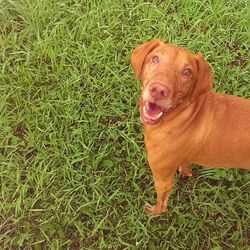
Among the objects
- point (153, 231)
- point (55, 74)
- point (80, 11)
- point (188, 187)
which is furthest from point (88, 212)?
point (80, 11)

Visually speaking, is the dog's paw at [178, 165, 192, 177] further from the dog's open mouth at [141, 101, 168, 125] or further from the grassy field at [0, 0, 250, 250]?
the dog's open mouth at [141, 101, 168, 125]

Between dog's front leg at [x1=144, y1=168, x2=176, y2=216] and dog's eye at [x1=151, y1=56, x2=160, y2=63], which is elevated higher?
dog's eye at [x1=151, y1=56, x2=160, y2=63]

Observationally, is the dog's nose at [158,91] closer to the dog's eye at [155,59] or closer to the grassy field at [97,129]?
the dog's eye at [155,59]

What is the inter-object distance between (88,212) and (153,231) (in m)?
0.59

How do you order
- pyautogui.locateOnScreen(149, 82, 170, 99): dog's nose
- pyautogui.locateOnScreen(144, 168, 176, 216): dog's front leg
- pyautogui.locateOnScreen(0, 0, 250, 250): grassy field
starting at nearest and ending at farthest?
pyautogui.locateOnScreen(149, 82, 170, 99): dog's nose, pyautogui.locateOnScreen(144, 168, 176, 216): dog's front leg, pyautogui.locateOnScreen(0, 0, 250, 250): grassy field

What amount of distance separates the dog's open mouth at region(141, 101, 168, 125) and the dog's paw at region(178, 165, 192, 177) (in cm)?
104

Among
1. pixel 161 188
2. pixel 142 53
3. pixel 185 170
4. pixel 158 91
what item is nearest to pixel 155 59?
pixel 142 53

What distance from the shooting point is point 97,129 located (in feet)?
14.3

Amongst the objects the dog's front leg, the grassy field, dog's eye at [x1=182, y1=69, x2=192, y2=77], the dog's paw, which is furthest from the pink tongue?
the grassy field

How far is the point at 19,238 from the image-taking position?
392cm

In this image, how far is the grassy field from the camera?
13.0ft

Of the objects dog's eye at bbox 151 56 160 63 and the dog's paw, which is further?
the dog's paw

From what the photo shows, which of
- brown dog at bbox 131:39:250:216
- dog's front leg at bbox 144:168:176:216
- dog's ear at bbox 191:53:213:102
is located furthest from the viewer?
dog's front leg at bbox 144:168:176:216

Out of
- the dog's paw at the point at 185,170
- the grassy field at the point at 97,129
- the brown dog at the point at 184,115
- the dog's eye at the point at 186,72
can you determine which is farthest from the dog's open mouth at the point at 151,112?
the grassy field at the point at 97,129
